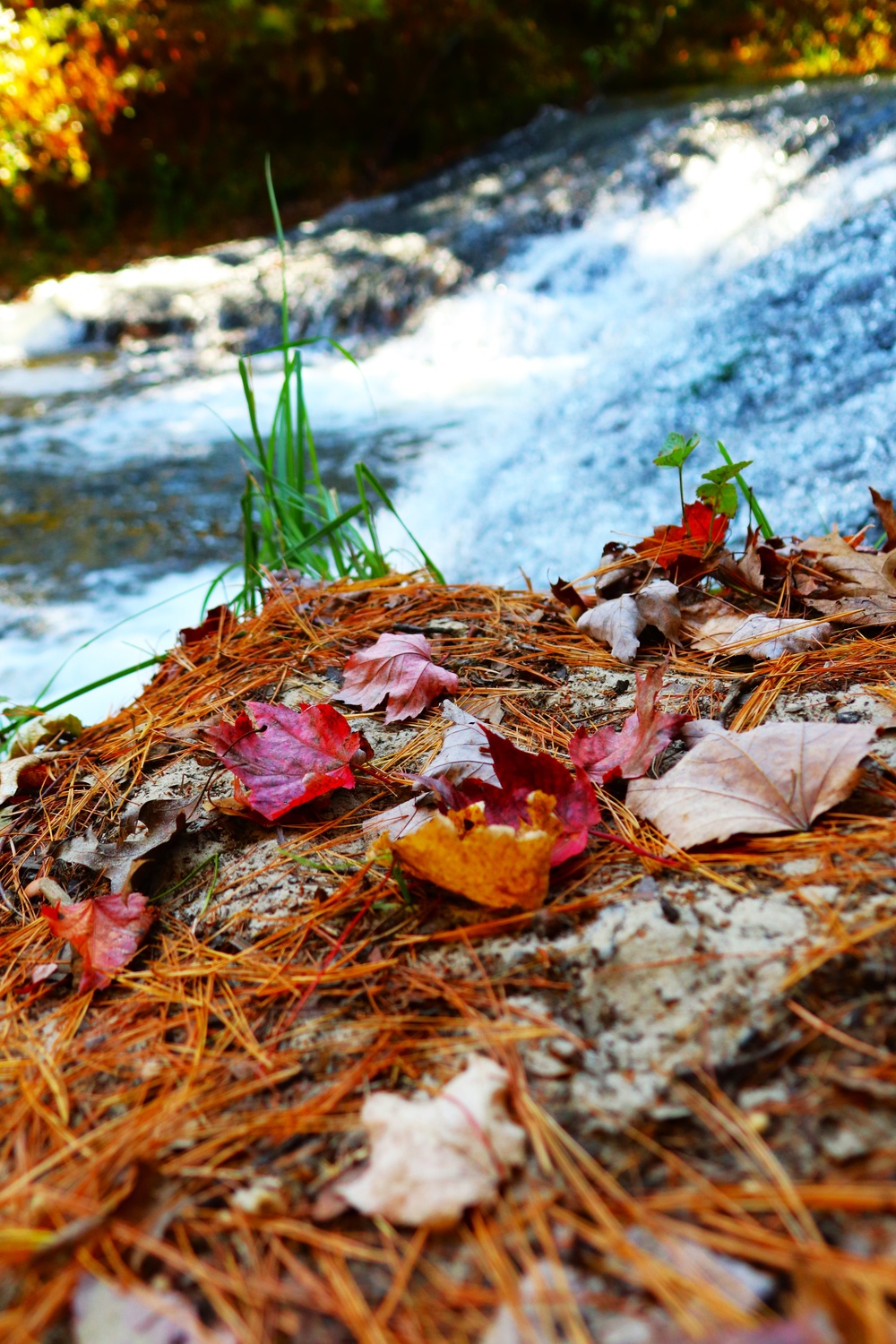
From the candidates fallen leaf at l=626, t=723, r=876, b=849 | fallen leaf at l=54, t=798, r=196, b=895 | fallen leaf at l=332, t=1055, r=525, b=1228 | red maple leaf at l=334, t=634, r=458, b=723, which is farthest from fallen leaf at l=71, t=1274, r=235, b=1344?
red maple leaf at l=334, t=634, r=458, b=723

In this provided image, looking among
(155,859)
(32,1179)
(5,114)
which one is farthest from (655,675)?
(5,114)

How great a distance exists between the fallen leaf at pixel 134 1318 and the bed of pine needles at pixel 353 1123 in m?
0.01

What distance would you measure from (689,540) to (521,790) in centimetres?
79

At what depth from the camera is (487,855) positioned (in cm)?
86

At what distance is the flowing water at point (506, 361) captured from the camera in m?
3.11

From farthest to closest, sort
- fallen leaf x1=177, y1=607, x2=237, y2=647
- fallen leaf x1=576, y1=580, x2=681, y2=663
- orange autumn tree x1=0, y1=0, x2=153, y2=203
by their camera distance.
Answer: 1. orange autumn tree x1=0, y1=0, x2=153, y2=203
2. fallen leaf x1=177, y1=607, x2=237, y2=647
3. fallen leaf x1=576, y1=580, x2=681, y2=663

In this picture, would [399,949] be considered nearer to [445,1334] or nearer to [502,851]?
[502,851]

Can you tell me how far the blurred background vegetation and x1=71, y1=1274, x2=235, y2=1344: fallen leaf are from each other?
10605mm

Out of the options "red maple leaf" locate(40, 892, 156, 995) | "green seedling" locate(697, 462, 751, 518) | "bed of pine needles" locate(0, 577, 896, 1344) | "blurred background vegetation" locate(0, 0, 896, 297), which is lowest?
"bed of pine needles" locate(0, 577, 896, 1344)

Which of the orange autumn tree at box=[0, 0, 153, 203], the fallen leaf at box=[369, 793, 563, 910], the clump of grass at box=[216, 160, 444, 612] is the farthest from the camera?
the orange autumn tree at box=[0, 0, 153, 203]

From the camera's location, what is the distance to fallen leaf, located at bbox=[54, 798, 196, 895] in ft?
→ 3.55

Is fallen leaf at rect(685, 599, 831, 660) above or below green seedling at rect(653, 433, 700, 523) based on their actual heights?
below

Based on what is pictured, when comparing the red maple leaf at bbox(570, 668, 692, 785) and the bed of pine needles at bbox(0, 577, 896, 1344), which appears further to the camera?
the red maple leaf at bbox(570, 668, 692, 785)

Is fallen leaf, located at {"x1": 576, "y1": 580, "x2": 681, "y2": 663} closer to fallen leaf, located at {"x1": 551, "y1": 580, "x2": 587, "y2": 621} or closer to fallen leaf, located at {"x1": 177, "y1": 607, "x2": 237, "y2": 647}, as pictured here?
fallen leaf, located at {"x1": 551, "y1": 580, "x2": 587, "y2": 621}
